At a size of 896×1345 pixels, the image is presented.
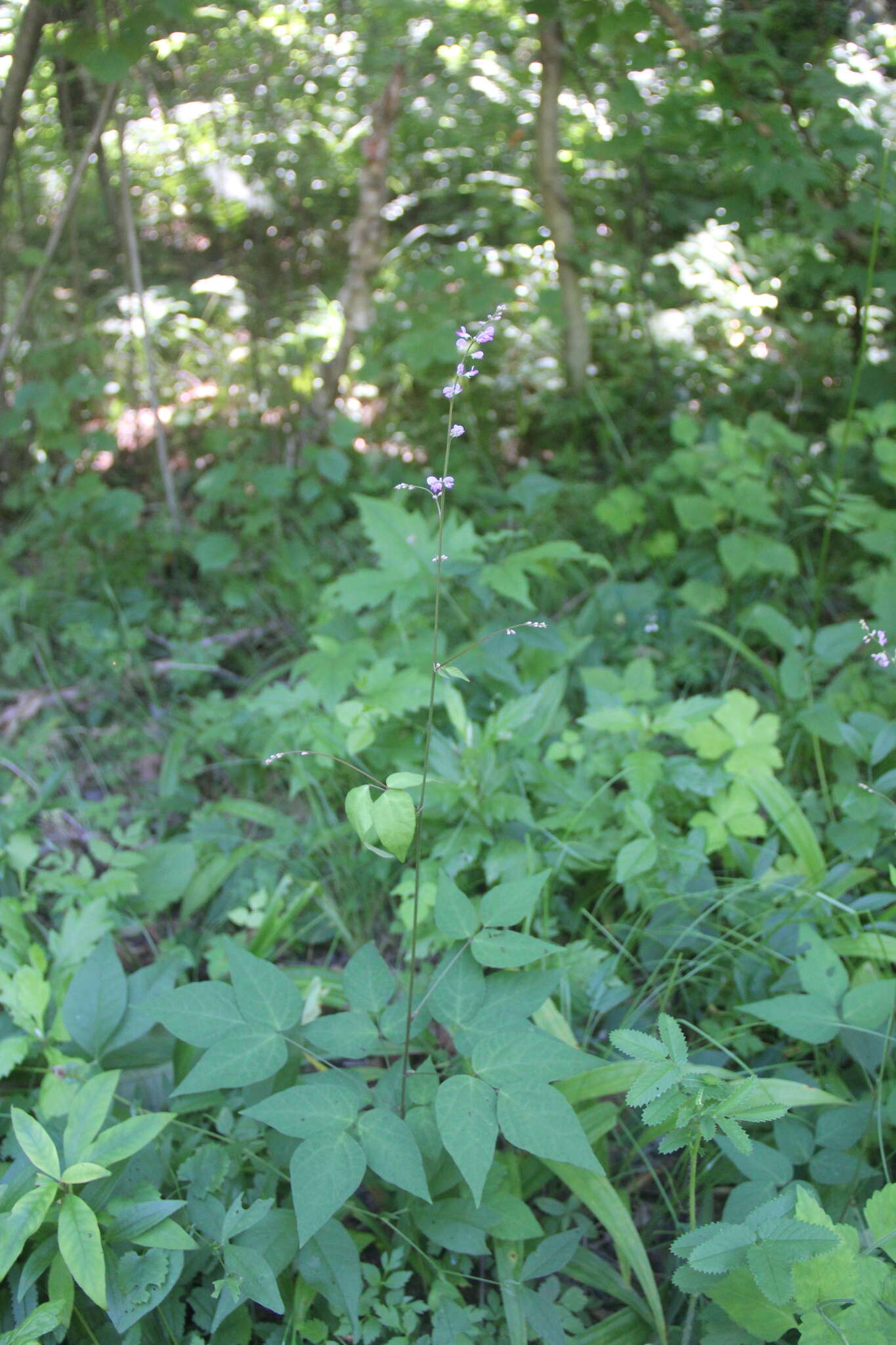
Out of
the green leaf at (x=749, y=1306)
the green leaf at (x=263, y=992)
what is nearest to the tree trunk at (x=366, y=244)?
the green leaf at (x=263, y=992)

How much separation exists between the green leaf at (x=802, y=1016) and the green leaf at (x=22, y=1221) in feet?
3.16

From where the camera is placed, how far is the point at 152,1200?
3.86 feet

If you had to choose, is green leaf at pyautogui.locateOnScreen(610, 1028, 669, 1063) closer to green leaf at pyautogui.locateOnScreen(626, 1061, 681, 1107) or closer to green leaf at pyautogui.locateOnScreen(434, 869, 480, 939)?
green leaf at pyautogui.locateOnScreen(626, 1061, 681, 1107)

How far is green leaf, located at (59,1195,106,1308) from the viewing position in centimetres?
104

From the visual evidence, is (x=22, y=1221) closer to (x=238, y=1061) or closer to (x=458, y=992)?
(x=238, y=1061)

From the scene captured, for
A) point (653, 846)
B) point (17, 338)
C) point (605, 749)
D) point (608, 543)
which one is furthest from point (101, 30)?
point (653, 846)

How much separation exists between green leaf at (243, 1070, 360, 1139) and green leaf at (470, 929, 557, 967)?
0.24m

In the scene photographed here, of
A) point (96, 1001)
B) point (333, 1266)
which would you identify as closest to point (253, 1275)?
point (333, 1266)

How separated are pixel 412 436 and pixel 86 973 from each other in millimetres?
2481

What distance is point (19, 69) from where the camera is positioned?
234 centimetres

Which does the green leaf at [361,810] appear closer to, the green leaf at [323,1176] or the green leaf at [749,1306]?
the green leaf at [323,1176]

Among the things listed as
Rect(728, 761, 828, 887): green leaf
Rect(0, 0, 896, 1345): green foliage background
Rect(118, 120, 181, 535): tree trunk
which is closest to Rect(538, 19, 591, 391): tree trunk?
Rect(0, 0, 896, 1345): green foliage background

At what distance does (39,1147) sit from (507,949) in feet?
2.09

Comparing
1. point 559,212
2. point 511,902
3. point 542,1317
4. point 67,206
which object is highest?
point 67,206
